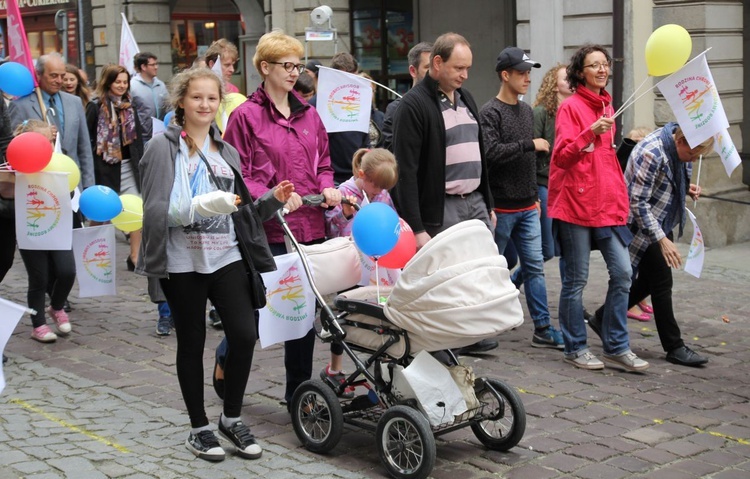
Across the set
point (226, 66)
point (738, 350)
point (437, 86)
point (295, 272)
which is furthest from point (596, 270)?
point (295, 272)

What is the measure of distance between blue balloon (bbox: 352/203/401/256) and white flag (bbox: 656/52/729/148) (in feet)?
7.94

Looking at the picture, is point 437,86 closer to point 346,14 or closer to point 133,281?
point 133,281

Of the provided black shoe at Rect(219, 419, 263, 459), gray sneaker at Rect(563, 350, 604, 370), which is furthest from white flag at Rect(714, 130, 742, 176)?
black shoe at Rect(219, 419, 263, 459)

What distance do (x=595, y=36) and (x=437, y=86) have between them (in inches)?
271

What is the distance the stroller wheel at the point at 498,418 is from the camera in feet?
17.4

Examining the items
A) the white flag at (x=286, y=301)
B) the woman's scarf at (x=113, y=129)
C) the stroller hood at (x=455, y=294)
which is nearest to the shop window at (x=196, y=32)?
the woman's scarf at (x=113, y=129)

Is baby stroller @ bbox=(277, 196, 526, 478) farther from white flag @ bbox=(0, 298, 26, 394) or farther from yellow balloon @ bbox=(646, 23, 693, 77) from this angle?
yellow balloon @ bbox=(646, 23, 693, 77)

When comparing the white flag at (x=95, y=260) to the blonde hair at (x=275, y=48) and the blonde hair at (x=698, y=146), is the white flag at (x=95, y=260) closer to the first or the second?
the blonde hair at (x=275, y=48)

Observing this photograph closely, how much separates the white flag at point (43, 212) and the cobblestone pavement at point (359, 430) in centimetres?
77

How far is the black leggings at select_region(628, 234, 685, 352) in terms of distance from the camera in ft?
23.7

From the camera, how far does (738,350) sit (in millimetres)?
7543

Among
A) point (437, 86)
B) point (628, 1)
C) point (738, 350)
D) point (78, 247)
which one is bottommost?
point (738, 350)

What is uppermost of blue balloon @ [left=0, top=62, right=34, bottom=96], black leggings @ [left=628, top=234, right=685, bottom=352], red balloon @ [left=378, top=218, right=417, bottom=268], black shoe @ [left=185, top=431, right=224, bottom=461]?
blue balloon @ [left=0, top=62, right=34, bottom=96]

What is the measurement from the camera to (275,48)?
588 cm
